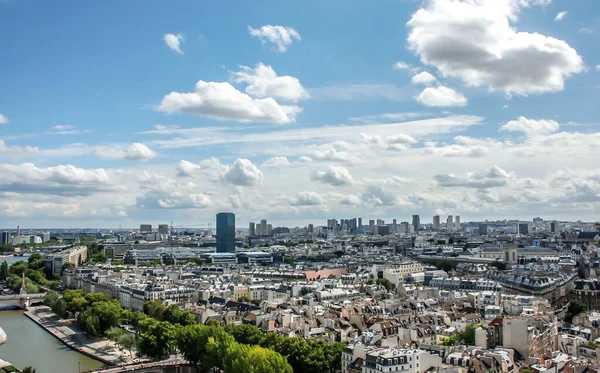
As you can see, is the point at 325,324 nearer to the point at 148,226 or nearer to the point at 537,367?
the point at 537,367

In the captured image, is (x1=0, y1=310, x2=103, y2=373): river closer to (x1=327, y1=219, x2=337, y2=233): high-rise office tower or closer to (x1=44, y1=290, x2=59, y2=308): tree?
(x1=44, y1=290, x2=59, y2=308): tree

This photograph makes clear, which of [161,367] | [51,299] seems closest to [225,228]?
[51,299]

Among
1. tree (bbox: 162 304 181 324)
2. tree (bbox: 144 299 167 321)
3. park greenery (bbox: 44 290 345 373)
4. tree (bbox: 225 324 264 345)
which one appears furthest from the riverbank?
tree (bbox: 225 324 264 345)

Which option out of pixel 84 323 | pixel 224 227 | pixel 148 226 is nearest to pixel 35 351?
pixel 84 323

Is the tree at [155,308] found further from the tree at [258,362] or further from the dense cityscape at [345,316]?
the tree at [258,362]

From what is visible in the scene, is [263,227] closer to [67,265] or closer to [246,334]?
[67,265]

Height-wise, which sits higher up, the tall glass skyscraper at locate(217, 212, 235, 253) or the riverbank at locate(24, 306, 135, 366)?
the tall glass skyscraper at locate(217, 212, 235, 253)

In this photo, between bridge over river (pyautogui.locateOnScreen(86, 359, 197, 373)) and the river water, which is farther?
the river water
